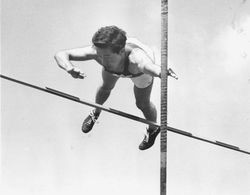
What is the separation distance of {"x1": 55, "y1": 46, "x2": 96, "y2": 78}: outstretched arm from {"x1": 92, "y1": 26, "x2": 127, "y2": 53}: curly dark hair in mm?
176

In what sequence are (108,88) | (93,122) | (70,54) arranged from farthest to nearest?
(93,122) → (108,88) → (70,54)

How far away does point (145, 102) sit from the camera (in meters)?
10.2

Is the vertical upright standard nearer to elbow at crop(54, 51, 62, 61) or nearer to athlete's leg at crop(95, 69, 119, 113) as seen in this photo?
elbow at crop(54, 51, 62, 61)

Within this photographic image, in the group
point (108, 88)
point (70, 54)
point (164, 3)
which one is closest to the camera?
point (164, 3)

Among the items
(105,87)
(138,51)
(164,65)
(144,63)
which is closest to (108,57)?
(138,51)

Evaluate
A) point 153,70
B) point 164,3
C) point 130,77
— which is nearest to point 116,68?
point 130,77

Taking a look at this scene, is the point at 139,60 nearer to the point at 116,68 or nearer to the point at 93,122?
the point at 116,68

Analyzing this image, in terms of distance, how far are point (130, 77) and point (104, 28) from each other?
2.48 ft

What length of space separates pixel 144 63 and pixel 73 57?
920 millimetres

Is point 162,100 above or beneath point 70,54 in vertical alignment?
beneath

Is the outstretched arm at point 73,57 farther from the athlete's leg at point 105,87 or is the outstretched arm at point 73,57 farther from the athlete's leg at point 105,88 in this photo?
the athlete's leg at point 105,88

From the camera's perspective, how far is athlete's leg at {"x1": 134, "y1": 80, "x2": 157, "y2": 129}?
400 inches

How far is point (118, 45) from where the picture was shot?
9477mm

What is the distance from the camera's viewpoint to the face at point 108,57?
9547 millimetres
